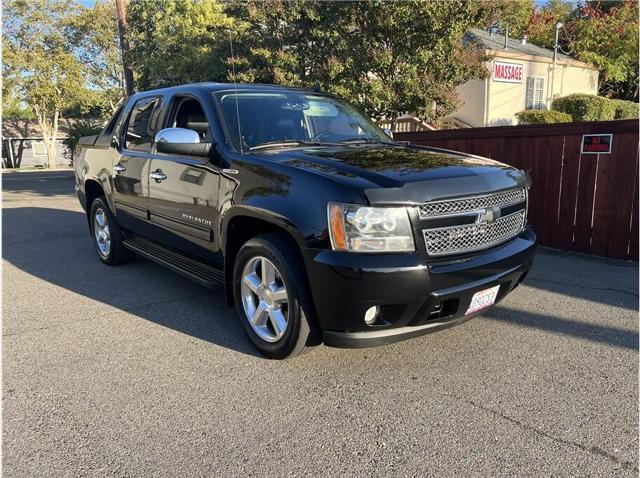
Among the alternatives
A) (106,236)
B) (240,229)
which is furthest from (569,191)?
(106,236)

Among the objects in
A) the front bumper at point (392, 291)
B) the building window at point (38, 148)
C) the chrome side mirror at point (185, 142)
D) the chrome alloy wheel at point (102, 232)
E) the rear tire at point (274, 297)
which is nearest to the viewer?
the front bumper at point (392, 291)

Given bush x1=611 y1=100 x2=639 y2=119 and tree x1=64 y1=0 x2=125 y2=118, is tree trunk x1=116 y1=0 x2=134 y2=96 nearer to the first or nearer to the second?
tree x1=64 y1=0 x2=125 y2=118

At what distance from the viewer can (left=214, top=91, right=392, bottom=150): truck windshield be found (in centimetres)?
408

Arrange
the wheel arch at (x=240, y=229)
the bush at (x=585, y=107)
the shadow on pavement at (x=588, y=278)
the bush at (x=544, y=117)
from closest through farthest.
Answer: the wheel arch at (x=240, y=229)
the shadow on pavement at (x=588, y=278)
the bush at (x=544, y=117)
the bush at (x=585, y=107)

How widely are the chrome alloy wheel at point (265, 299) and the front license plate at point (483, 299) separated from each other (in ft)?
3.85

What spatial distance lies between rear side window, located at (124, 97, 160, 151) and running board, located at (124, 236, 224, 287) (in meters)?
0.95

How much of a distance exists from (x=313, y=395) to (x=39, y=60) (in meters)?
33.8

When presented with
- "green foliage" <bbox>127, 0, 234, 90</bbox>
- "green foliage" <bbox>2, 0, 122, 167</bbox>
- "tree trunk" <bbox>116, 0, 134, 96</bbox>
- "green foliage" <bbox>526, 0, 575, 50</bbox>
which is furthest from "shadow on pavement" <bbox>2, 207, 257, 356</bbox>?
"green foliage" <bbox>526, 0, 575, 50</bbox>

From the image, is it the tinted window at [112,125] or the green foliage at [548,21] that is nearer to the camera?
the tinted window at [112,125]

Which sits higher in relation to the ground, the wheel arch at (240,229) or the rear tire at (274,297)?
the wheel arch at (240,229)

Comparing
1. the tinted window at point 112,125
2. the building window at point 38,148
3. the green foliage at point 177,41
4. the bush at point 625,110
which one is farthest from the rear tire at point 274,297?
the building window at point 38,148

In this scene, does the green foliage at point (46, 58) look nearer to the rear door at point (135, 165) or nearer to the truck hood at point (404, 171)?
the rear door at point (135, 165)

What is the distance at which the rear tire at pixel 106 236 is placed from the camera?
6012mm

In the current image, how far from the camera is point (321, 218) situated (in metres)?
3.07
